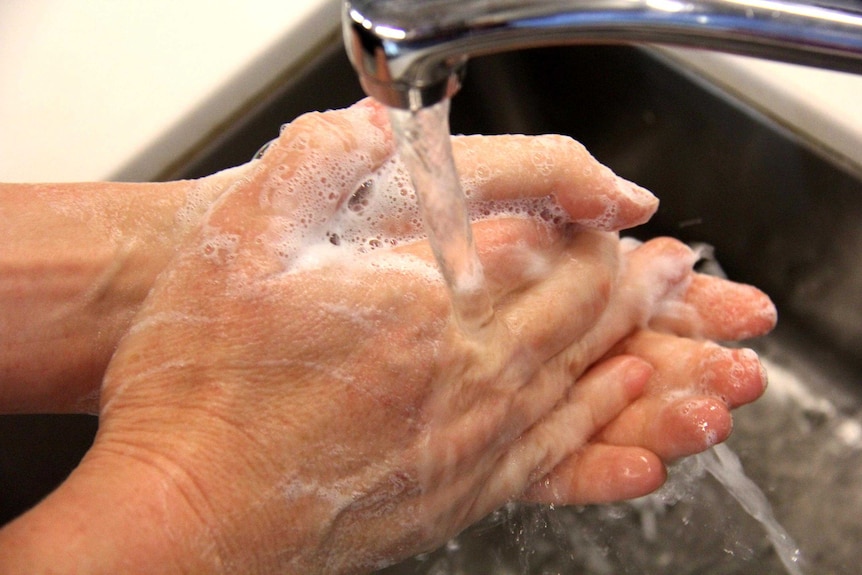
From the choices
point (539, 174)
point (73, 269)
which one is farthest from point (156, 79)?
point (539, 174)

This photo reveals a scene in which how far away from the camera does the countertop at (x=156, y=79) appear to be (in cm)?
74

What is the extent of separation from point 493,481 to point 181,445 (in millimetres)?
272

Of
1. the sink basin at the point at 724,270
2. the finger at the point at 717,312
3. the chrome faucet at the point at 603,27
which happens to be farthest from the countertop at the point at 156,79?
the chrome faucet at the point at 603,27

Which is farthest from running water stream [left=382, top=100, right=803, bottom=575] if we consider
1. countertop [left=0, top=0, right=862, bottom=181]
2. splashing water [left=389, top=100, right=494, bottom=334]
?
countertop [left=0, top=0, right=862, bottom=181]

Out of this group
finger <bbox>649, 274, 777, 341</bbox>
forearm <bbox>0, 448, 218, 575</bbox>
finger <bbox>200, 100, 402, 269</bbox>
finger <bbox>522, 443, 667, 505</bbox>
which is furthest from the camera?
finger <bbox>649, 274, 777, 341</bbox>

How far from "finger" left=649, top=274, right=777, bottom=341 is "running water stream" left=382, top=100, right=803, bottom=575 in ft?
0.80

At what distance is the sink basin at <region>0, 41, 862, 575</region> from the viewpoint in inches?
30.8

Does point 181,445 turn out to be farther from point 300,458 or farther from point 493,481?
point 493,481

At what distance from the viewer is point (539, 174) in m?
0.64

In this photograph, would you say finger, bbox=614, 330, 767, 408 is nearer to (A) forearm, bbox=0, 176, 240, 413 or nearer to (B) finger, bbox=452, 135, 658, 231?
(B) finger, bbox=452, 135, 658, 231

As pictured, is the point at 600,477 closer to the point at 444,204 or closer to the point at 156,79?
the point at 444,204

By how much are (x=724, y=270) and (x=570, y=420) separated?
334mm

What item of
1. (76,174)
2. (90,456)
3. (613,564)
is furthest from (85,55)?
(613,564)

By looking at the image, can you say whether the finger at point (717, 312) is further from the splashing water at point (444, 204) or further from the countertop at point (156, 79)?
the splashing water at point (444, 204)
